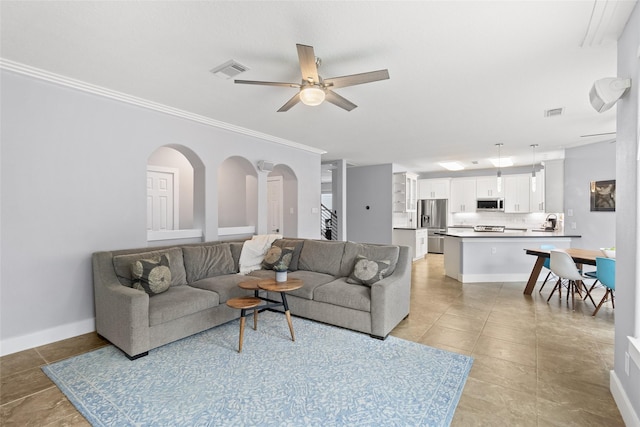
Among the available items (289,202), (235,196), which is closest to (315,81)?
(289,202)

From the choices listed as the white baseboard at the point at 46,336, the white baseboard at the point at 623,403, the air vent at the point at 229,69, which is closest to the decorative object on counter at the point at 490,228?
the white baseboard at the point at 623,403

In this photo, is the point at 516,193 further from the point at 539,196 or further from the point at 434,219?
the point at 434,219

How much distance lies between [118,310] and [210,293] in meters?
0.84

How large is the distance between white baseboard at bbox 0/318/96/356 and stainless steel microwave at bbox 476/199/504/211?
9157 millimetres

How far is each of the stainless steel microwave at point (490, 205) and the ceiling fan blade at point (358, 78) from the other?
304 inches

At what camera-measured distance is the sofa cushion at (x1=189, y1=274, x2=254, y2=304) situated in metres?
3.51

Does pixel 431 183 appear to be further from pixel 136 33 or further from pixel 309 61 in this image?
pixel 136 33

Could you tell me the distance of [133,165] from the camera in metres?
3.73

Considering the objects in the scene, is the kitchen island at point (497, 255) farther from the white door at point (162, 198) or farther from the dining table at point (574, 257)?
the white door at point (162, 198)

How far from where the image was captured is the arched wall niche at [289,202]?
629cm

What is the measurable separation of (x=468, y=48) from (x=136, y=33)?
2604mm

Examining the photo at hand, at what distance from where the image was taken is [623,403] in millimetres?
2025

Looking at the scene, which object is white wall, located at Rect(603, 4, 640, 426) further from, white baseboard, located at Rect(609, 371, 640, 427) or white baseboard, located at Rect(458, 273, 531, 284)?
white baseboard, located at Rect(458, 273, 531, 284)

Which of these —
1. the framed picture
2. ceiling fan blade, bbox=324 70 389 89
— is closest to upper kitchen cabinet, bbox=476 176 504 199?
the framed picture
